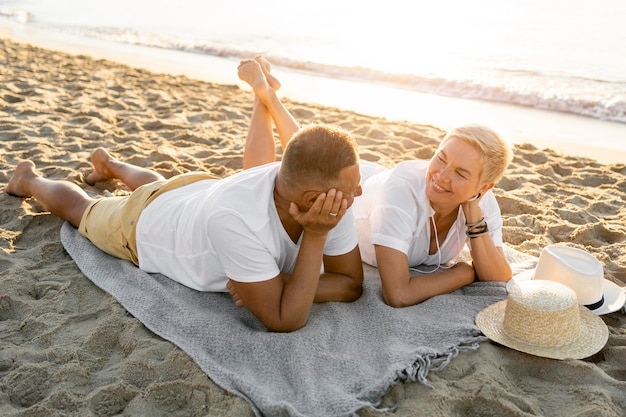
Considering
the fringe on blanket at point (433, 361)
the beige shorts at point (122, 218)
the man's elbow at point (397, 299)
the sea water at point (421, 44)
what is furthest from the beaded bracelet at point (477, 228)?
the sea water at point (421, 44)

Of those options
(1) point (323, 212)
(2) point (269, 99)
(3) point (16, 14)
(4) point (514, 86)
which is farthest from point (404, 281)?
(3) point (16, 14)

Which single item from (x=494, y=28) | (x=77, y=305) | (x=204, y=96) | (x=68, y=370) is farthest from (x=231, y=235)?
(x=494, y=28)

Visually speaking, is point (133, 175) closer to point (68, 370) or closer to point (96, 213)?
point (96, 213)

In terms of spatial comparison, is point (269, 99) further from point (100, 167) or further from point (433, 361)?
point (433, 361)

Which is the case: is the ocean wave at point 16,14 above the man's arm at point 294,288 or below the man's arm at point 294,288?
below

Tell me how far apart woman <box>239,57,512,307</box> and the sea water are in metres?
3.46

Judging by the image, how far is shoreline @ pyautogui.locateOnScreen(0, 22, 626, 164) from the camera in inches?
261

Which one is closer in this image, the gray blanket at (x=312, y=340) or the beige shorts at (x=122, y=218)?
the gray blanket at (x=312, y=340)

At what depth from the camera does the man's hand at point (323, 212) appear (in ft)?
8.61

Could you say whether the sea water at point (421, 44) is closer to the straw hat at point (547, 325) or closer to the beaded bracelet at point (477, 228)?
the beaded bracelet at point (477, 228)

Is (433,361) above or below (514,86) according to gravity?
below

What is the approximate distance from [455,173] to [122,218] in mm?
1948

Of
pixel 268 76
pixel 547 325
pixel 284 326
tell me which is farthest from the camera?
pixel 268 76

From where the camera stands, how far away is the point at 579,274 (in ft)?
10.4
